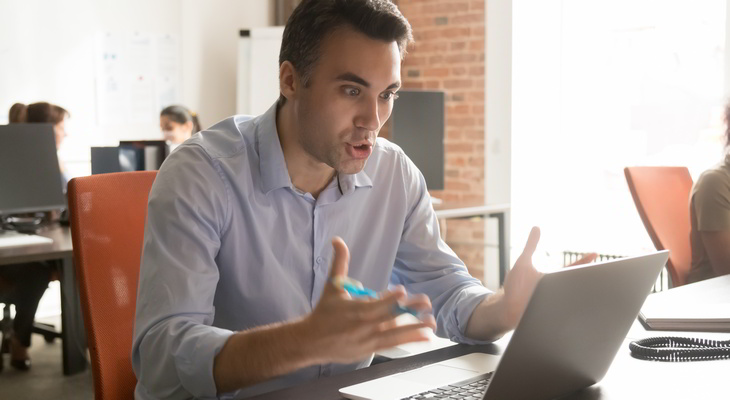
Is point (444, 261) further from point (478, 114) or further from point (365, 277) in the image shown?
point (478, 114)

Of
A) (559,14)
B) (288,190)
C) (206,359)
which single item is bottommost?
(206,359)

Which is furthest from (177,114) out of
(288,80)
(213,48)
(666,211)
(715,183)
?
(288,80)

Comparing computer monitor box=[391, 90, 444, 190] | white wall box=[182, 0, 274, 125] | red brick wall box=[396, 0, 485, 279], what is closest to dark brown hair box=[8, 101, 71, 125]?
white wall box=[182, 0, 274, 125]

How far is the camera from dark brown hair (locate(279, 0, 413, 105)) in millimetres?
1381

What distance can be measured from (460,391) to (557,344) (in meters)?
0.14

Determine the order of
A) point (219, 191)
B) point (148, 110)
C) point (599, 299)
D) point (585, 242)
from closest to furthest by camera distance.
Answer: point (599, 299) → point (219, 191) → point (585, 242) → point (148, 110)

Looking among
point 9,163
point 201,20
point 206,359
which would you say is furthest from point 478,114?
point 206,359

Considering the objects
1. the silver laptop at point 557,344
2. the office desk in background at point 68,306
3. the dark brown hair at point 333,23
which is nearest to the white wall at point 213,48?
the office desk in background at point 68,306

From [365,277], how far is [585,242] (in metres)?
3.87

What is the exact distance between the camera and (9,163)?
136 inches

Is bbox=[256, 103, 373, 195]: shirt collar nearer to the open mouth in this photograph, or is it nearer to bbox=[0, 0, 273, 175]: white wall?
the open mouth

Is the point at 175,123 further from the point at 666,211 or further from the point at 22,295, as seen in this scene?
the point at 666,211

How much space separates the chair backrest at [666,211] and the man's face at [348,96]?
1546 millimetres

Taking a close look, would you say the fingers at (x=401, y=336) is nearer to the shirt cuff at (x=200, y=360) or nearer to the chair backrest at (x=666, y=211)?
the shirt cuff at (x=200, y=360)
